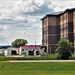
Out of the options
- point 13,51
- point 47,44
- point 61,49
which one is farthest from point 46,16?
point 61,49

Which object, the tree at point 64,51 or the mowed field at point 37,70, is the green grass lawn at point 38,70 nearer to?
the mowed field at point 37,70

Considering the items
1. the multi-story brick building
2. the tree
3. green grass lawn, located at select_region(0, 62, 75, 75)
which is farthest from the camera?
the multi-story brick building

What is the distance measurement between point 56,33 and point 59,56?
3006 inches

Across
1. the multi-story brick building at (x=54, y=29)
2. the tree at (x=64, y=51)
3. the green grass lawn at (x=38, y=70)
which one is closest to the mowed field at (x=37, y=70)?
the green grass lawn at (x=38, y=70)

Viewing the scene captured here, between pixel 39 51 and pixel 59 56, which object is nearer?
pixel 59 56

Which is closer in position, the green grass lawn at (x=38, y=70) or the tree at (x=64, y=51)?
the green grass lawn at (x=38, y=70)

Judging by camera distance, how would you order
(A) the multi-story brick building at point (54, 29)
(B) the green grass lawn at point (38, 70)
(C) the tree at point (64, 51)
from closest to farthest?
(B) the green grass lawn at point (38, 70) → (C) the tree at point (64, 51) → (A) the multi-story brick building at point (54, 29)

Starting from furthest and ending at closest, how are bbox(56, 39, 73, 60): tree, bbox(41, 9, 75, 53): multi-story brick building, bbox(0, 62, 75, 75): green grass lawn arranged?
bbox(41, 9, 75, 53): multi-story brick building
bbox(56, 39, 73, 60): tree
bbox(0, 62, 75, 75): green grass lawn

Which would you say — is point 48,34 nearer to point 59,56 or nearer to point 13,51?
point 13,51

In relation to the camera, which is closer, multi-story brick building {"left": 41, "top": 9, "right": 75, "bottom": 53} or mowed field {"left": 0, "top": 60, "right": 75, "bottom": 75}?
mowed field {"left": 0, "top": 60, "right": 75, "bottom": 75}

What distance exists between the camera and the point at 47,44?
502 ft

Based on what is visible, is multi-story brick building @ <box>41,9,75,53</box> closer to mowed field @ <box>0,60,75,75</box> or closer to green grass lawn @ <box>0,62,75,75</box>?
mowed field @ <box>0,60,75,75</box>

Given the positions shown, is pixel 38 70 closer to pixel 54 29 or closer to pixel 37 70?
pixel 37 70

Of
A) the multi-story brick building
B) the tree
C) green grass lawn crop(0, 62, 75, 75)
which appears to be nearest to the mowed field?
green grass lawn crop(0, 62, 75, 75)
